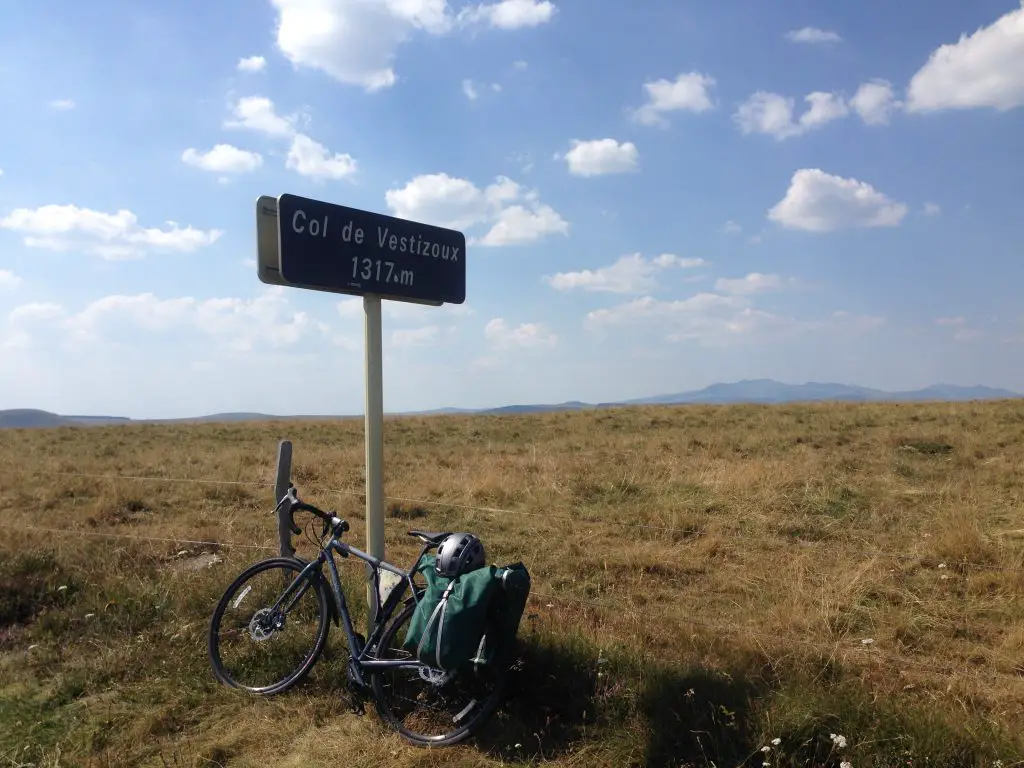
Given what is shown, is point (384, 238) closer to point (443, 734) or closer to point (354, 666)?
point (354, 666)

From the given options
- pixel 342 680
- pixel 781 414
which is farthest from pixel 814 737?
pixel 781 414

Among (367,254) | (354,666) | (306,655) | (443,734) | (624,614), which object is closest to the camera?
(443,734)

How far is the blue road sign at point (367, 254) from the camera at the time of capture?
423cm

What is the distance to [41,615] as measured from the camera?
5.14 m

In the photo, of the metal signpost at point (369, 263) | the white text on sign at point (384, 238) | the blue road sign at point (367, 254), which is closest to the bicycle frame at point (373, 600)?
the metal signpost at point (369, 263)

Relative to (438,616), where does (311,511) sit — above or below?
above

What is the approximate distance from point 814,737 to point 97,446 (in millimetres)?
23159

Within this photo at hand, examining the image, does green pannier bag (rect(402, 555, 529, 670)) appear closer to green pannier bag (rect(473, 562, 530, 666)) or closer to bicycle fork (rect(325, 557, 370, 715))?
green pannier bag (rect(473, 562, 530, 666))

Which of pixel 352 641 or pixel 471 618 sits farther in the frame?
pixel 352 641

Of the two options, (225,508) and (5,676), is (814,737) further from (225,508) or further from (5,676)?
(225,508)

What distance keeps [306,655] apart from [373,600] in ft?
1.67

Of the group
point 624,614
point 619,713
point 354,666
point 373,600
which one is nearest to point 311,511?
point 373,600

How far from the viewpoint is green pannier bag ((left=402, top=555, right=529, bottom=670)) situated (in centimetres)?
330

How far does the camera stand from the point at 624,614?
5.05m
